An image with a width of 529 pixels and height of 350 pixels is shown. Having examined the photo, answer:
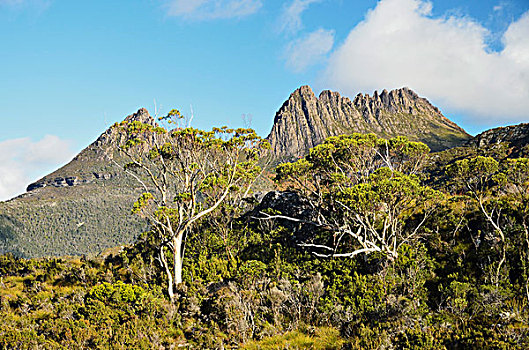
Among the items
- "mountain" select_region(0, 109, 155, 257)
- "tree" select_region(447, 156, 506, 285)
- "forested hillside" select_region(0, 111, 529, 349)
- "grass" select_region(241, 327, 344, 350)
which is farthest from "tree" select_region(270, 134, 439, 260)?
"mountain" select_region(0, 109, 155, 257)

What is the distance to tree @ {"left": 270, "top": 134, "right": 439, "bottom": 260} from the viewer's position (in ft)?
58.0

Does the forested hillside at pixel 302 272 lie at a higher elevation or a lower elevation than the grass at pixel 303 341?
higher

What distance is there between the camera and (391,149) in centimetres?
2502

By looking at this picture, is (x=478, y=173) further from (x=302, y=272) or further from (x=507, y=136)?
(x=507, y=136)

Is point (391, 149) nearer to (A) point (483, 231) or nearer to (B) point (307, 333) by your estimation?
(A) point (483, 231)

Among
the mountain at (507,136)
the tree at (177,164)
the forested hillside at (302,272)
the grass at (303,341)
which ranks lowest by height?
the grass at (303,341)

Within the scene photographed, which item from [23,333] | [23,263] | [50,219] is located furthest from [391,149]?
[50,219]

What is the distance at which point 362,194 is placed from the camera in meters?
17.4

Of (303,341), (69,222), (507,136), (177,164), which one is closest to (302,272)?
(303,341)

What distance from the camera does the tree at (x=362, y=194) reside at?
17688mm

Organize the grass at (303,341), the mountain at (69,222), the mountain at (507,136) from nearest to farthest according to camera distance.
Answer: the grass at (303,341) → the mountain at (507,136) → the mountain at (69,222)

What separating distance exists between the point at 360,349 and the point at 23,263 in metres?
26.9

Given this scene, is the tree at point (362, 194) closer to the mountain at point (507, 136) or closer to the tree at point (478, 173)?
the tree at point (478, 173)

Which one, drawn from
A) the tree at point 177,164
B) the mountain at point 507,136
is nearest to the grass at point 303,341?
the tree at point 177,164
